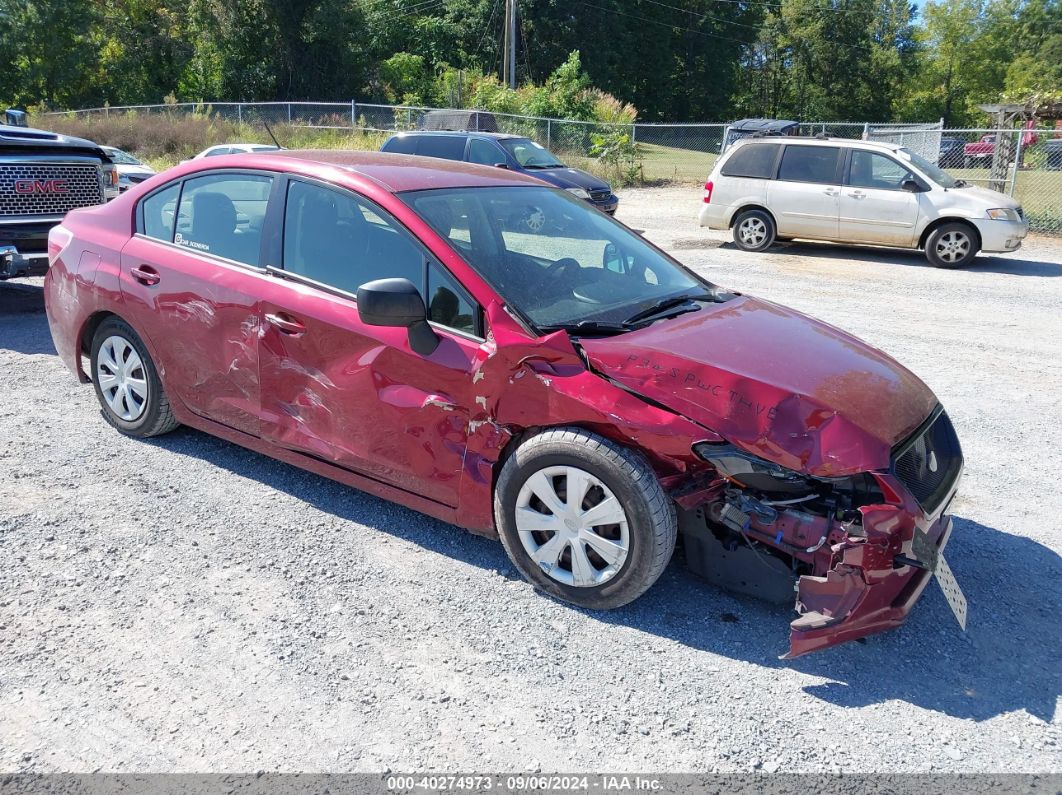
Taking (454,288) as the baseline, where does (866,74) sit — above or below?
above

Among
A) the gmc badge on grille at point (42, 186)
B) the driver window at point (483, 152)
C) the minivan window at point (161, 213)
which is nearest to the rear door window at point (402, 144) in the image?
the driver window at point (483, 152)

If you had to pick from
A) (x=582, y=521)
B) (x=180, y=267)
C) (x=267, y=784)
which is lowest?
(x=267, y=784)

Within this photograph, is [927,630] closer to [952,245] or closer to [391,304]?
[391,304]

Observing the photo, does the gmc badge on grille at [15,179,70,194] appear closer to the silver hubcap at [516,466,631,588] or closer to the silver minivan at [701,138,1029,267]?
the silver hubcap at [516,466,631,588]

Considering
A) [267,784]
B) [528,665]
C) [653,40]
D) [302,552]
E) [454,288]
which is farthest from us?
[653,40]

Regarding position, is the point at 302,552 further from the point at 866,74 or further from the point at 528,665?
the point at 866,74

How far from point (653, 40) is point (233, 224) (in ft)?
186

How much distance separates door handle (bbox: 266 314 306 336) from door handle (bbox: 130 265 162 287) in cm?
95

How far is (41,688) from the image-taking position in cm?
310

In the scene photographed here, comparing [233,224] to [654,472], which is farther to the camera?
[233,224]

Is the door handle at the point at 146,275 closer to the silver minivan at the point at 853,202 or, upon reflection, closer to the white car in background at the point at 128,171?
the silver minivan at the point at 853,202

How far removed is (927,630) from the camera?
11.7ft

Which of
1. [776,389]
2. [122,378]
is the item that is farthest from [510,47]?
[776,389]

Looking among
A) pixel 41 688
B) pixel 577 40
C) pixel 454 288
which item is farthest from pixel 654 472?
pixel 577 40
